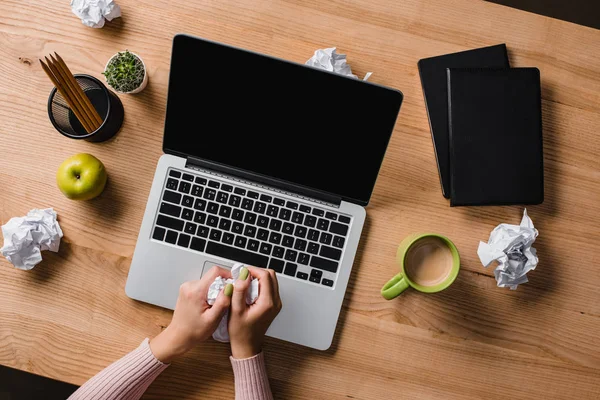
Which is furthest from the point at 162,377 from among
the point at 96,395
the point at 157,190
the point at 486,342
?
the point at 486,342

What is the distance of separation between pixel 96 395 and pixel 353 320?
1.53 feet

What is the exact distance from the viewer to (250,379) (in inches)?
33.0

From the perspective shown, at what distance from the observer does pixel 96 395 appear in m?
0.84

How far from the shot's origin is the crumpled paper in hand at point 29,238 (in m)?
0.85

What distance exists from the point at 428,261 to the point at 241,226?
335 mm

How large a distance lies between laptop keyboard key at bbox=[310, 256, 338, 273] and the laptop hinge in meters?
0.10

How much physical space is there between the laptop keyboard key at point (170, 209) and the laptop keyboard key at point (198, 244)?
0.05 meters

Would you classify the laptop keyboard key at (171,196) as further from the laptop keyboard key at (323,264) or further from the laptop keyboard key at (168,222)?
the laptop keyboard key at (323,264)

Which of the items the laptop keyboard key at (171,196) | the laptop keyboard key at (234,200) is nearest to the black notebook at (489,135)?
the laptop keyboard key at (234,200)

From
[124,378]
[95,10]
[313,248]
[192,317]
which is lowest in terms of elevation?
[124,378]

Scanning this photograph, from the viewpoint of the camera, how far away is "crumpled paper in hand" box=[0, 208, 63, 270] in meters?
0.85

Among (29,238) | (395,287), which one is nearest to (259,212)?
(395,287)

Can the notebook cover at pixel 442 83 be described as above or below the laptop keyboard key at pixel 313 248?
above

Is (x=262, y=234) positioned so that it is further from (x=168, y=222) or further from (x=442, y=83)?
(x=442, y=83)
